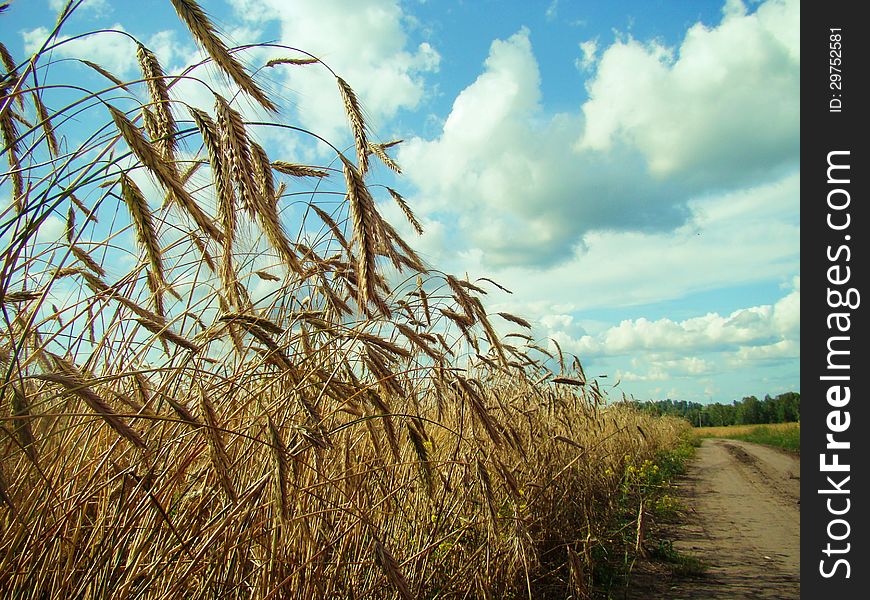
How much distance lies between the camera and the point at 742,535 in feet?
20.0

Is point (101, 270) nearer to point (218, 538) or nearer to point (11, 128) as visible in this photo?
point (11, 128)

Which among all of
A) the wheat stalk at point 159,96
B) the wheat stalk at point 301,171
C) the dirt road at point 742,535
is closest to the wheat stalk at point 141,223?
the wheat stalk at point 159,96

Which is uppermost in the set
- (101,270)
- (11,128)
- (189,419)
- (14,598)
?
(11,128)

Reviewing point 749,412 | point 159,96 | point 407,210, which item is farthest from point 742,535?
point 749,412

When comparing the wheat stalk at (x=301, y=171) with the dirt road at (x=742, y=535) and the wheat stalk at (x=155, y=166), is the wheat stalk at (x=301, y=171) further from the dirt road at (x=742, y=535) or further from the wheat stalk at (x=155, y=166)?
the dirt road at (x=742, y=535)

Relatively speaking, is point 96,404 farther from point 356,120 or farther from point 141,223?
point 356,120

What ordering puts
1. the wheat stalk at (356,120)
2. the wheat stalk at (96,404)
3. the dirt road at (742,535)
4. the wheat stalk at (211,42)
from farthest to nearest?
the dirt road at (742,535)
the wheat stalk at (356,120)
the wheat stalk at (211,42)
the wheat stalk at (96,404)

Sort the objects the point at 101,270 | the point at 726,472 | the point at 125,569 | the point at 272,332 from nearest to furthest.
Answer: the point at 125,569, the point at 272,332, the point at 101,270, the point at 726,472

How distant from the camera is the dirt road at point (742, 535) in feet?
14.0

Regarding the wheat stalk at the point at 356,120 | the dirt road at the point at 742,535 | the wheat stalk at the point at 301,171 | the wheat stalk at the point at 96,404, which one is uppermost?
the wheat stalk at the point at 356,120

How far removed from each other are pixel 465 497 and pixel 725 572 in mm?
3173

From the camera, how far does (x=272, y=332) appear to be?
2.22m

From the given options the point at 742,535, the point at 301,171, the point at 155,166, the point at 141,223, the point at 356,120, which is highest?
the point at 356,120
